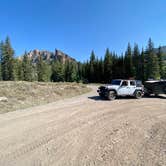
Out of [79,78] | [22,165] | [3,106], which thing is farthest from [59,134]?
[79,78]

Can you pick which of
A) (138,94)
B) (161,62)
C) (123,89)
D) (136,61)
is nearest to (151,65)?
(161,62)

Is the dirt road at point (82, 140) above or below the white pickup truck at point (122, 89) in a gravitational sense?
below

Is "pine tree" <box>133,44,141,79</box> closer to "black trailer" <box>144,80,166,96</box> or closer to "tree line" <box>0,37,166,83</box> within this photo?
"tree line" <box>0,37,166,83</box>

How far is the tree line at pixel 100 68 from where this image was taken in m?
50.4

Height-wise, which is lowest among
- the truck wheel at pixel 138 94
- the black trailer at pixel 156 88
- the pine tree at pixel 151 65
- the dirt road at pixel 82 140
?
the dirt road at pixel 82 140

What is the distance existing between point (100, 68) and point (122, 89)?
54.3m

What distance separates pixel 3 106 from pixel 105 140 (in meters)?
8.61

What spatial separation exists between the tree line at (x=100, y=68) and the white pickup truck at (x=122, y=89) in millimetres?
34047

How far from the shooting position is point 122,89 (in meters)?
16.3

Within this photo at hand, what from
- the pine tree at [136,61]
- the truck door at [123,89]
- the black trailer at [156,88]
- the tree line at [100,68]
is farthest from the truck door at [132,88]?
the pine tree at [136,61]

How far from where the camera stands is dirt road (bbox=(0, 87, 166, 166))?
4.68 metres

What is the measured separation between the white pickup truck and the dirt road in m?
6.46

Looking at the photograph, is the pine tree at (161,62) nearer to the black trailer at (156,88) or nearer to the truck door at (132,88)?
the black trailer at (156,88)

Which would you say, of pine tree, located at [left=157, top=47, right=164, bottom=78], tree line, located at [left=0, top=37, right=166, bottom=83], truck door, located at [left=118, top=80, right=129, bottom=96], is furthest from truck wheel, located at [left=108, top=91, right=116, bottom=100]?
pine tree, located at [left=157, top=47, right=164, bottom=78]
